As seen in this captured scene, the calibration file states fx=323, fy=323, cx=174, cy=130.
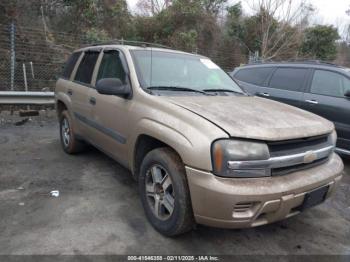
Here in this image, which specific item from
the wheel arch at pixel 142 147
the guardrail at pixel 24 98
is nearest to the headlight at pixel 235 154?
the wheel arch at pixel 142 147

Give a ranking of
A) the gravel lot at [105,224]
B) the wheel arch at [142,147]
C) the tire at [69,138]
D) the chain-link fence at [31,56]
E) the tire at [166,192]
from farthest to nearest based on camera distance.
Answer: the chain-link fence at [31,56] < the tire at [69,138] < the wheel arch at [142,147] < the gravel lot at [105,224] < the tire at [166,192]

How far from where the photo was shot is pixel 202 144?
2.50 meters

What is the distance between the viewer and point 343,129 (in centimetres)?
538

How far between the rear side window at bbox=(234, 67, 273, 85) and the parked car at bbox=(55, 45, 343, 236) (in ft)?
9.28

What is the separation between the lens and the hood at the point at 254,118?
2.54 meters

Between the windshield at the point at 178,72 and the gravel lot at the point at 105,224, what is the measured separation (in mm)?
1439

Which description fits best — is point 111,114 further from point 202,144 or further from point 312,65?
point 312,65

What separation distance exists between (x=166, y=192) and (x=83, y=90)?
228 cm

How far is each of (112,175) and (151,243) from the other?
1.79 meters

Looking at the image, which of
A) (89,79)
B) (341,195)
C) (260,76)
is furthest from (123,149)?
(260,76)

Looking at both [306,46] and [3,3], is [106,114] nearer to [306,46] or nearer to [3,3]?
[3,3]

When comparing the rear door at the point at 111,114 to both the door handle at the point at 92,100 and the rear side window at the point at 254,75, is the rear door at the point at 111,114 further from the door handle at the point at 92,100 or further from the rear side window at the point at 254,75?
the rear side window at the point at 254,75

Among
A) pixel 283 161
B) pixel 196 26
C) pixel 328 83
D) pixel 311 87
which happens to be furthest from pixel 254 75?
pixel 196 26

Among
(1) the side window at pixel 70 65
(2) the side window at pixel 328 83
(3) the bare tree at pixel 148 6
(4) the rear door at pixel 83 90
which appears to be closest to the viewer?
(4) the rear door at pixel 83 90
